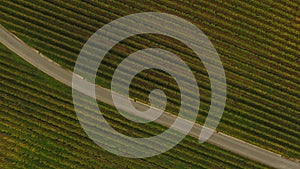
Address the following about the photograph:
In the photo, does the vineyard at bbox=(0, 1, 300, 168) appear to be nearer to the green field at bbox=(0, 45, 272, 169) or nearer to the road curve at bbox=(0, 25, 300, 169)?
the green field at bbox=(0, 45, 272, 169)

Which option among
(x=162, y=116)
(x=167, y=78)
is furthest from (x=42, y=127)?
(x=167, y=78)

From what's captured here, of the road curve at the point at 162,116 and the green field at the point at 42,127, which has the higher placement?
the road curve at the point at 162,116

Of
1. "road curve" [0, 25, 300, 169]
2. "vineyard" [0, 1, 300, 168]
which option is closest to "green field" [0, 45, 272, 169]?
"vineyard" [0, 1, 300, 168]

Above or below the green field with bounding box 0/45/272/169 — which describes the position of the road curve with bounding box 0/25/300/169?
above

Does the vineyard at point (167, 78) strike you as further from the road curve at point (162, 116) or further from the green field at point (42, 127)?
the road curve at point (162, 116)

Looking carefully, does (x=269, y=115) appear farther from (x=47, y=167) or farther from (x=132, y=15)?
(x=47, y=167)

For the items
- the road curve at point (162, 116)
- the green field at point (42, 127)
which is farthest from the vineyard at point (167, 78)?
the road curve at point (162, 116)

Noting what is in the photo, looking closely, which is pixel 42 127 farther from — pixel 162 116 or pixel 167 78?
pixel 167 78
